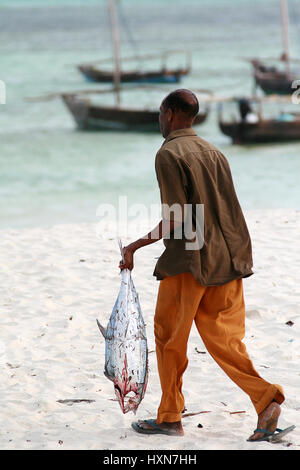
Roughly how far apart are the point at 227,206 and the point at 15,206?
12406 millimetres

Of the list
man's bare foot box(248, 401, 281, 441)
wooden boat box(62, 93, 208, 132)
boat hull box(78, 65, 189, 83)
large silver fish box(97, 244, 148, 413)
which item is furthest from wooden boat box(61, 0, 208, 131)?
man's bare foot box(248, 401, 281, 441)

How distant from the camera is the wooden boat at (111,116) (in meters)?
26.2

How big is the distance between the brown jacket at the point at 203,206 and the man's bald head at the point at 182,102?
8 centimetres

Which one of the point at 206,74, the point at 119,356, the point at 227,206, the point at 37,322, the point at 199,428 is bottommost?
the point at 206,74

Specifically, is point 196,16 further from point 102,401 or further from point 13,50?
point 102,401

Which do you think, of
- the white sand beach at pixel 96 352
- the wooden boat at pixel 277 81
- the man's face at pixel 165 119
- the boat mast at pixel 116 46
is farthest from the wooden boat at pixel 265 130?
the man's face at pixel 165 119

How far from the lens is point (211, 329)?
11.1 feet

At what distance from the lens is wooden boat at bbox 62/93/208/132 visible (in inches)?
1030

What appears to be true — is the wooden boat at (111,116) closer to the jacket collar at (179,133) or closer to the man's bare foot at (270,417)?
the jacket collar at (179,133)

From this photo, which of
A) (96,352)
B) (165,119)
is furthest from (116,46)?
(165,119)

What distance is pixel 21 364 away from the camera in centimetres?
471

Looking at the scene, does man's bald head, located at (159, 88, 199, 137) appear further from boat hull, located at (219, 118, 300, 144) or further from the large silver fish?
boat hull, located at (219, 118, 300, 144)

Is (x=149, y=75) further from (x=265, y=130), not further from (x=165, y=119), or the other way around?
(x=165, y=119)

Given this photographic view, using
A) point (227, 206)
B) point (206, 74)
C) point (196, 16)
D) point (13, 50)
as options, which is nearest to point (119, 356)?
point (227, 206)
